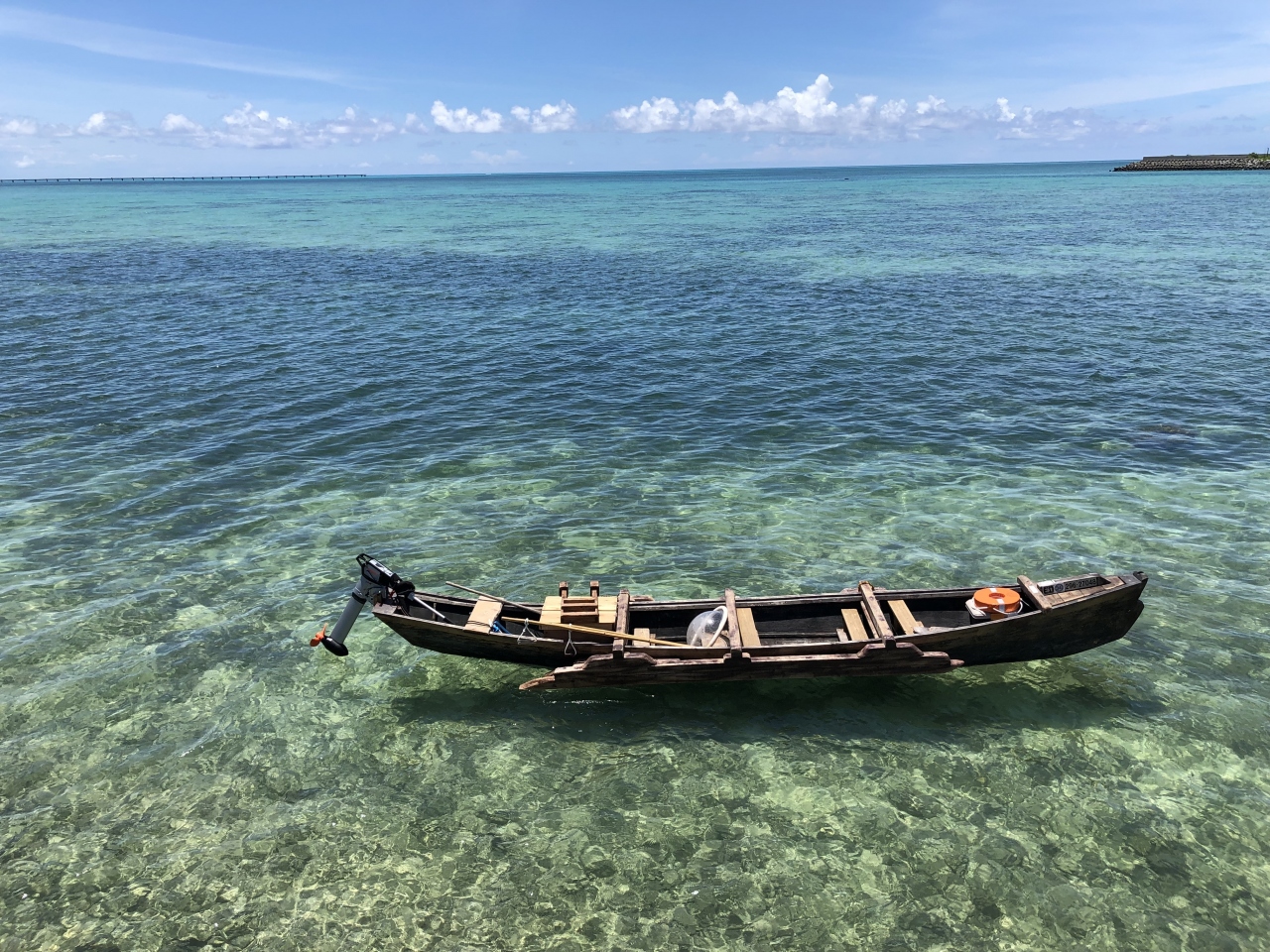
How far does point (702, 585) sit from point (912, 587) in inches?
188

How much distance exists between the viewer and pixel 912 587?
57.4 ft

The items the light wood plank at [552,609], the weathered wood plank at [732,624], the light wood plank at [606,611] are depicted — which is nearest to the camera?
the weathered wood plank at [732,624]

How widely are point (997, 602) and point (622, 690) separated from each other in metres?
6.96

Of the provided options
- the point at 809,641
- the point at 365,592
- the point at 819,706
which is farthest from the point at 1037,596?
the point at 365,592

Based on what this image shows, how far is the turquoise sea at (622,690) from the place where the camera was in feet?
34.3

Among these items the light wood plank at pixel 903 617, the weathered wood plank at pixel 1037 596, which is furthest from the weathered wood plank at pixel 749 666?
the weathered wood plank at pixel 1037 596

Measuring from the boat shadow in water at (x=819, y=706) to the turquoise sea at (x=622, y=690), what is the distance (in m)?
0.07

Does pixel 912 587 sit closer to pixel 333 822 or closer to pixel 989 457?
pixel 989 457

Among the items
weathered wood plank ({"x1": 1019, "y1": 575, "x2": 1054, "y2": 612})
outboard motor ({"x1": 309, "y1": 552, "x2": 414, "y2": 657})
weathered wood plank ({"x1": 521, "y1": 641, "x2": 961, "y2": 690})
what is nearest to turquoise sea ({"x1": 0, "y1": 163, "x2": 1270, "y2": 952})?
weathered wood plank ({"x1": 521, "y1": 641, "x2": 961, "y2": 690})

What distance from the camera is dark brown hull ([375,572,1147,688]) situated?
13.0 meters

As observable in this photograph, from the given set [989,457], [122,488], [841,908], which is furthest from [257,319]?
[841,908]

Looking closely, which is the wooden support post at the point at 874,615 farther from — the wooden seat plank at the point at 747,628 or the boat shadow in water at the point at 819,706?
the wooden seat plank at the point at 747,628

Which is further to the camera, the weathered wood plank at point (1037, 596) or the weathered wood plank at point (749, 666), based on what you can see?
the weathered wood plank at point (1037, 596)

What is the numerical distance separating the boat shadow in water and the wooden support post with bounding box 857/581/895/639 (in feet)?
4.40
